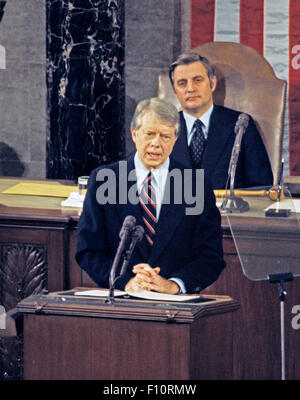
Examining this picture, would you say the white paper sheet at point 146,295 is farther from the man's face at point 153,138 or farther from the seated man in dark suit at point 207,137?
the seated man in dark suit at point 207,137

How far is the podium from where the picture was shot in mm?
2977

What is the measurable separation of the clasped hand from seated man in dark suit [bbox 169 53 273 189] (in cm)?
166

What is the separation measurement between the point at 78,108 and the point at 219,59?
938 millimetres

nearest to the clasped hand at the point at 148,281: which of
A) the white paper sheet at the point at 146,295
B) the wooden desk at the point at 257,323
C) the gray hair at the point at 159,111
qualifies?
the white paper sheet at the point at 146,295

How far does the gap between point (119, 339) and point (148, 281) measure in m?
0.33

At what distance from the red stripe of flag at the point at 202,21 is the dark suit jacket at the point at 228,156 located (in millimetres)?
1966

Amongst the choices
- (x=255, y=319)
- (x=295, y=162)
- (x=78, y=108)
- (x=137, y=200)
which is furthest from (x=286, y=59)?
(x=137, y=200)

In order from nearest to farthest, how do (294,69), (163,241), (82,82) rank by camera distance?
1. (163,241)
2. (82,82)
3. (294,69)

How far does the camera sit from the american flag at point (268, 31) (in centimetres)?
666

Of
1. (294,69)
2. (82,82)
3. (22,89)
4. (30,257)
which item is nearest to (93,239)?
(30,257)

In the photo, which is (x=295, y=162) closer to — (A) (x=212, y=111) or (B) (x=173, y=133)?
(A) (x=212, y=111)

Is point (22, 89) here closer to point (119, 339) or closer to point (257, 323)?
point (257, 323)

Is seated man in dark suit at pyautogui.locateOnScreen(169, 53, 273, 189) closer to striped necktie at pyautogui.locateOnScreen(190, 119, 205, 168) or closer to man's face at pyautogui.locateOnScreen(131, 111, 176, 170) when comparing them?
striped necktie at pyautogui.locateOnScreen(190, 119, 205, 168)

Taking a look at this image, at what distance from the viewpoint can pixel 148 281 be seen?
10.8 ft
